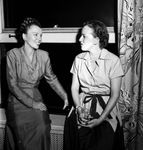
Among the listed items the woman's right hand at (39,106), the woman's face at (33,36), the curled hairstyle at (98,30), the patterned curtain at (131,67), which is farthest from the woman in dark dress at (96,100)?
the woman's face at (33,36)

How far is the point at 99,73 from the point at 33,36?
60 centimetres

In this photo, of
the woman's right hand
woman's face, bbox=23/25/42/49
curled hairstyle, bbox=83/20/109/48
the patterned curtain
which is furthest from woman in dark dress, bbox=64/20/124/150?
woman's face, bbox=23/25/42/49

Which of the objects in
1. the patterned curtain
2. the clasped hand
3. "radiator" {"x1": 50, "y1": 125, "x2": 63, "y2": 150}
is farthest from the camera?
"radiator" {"x1": 50, "y1": 125, "x2": 63, "y2": 150}

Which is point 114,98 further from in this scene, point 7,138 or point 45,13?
point 45,13

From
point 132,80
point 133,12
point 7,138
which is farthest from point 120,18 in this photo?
point 7,138

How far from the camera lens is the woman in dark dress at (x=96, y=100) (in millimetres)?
1946

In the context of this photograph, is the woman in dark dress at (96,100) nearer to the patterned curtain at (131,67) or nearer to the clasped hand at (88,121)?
the clasped hand at (88,121)

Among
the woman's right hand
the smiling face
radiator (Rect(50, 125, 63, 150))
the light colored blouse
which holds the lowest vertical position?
radiator (Rect(50, 125, 63, 150))

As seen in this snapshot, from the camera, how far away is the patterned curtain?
2.05 m

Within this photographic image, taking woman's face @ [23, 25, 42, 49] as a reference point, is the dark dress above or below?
below

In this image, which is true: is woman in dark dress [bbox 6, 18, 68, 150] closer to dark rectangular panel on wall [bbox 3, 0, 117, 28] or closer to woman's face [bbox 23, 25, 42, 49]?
woman's face [bbox 23, 25, 42, 49]

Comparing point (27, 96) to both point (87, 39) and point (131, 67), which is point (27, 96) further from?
point (131, 67)

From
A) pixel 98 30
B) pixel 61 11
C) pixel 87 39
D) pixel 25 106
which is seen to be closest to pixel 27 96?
pixel 25 106

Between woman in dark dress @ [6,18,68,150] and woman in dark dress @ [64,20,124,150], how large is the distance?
23 cm
